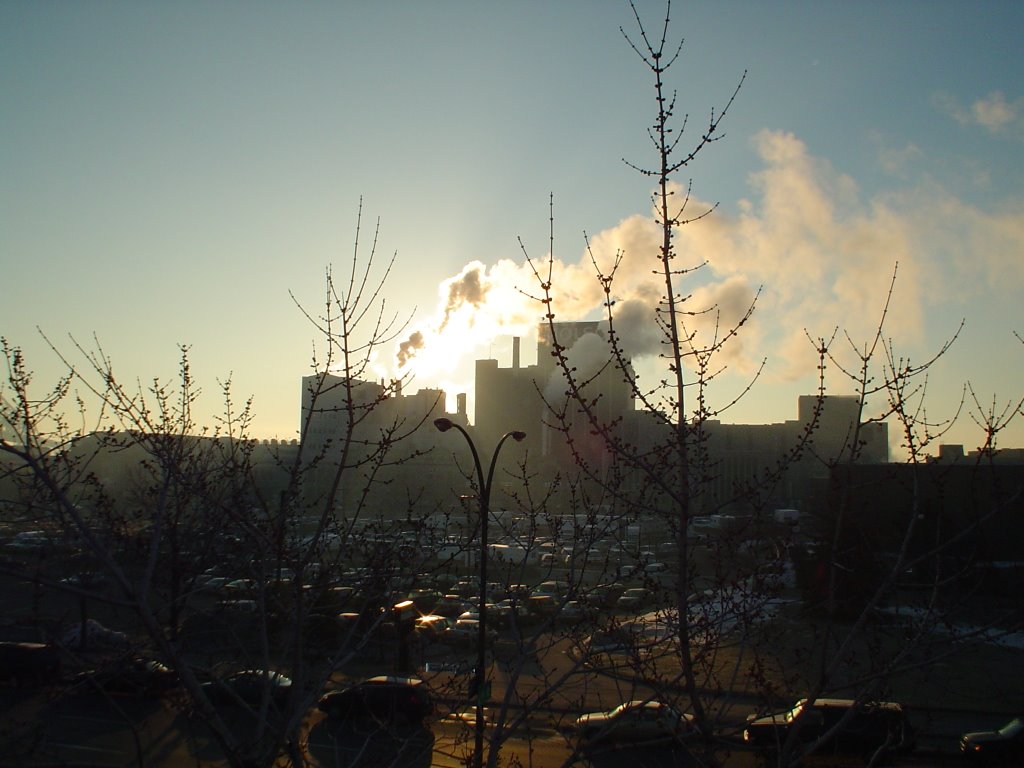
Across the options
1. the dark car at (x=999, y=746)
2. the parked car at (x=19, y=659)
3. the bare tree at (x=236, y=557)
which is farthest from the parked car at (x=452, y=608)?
the bare tree at (x=236, y=557)

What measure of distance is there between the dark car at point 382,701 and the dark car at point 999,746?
10449mm

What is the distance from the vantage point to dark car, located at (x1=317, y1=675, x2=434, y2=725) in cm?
607

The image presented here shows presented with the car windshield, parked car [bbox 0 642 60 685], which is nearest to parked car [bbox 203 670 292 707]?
parked car [bbox 0 642 60 685]

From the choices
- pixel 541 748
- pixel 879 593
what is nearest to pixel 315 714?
pixel 541 748

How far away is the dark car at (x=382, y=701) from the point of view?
19.9ft

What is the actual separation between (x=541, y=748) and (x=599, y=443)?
11.1 meters

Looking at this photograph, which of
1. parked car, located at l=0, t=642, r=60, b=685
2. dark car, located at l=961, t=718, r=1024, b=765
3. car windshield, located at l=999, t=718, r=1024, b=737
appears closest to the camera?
parked car, located at l=0, t=642, r=60, b=685

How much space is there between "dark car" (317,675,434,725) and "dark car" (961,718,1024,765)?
34.3 ft

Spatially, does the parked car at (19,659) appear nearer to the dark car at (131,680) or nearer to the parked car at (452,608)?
the dark car at (131,680)

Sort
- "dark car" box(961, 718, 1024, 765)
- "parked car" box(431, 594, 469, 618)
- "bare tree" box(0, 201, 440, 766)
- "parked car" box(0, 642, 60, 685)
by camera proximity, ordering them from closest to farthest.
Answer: "bare tree" box(0, 201, 440, 766)
"parked car" box(0, 642, 60, 685)
"dark car" box(961, 718, 1024, 765)
"parked car" box(431, 594, 469, 618)

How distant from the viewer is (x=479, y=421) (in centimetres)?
8956

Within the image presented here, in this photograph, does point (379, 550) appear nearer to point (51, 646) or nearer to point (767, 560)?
point (51, 646)

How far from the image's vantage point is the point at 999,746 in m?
13.8

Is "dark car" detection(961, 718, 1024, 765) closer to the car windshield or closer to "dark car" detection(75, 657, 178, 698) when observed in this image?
the car windshield
